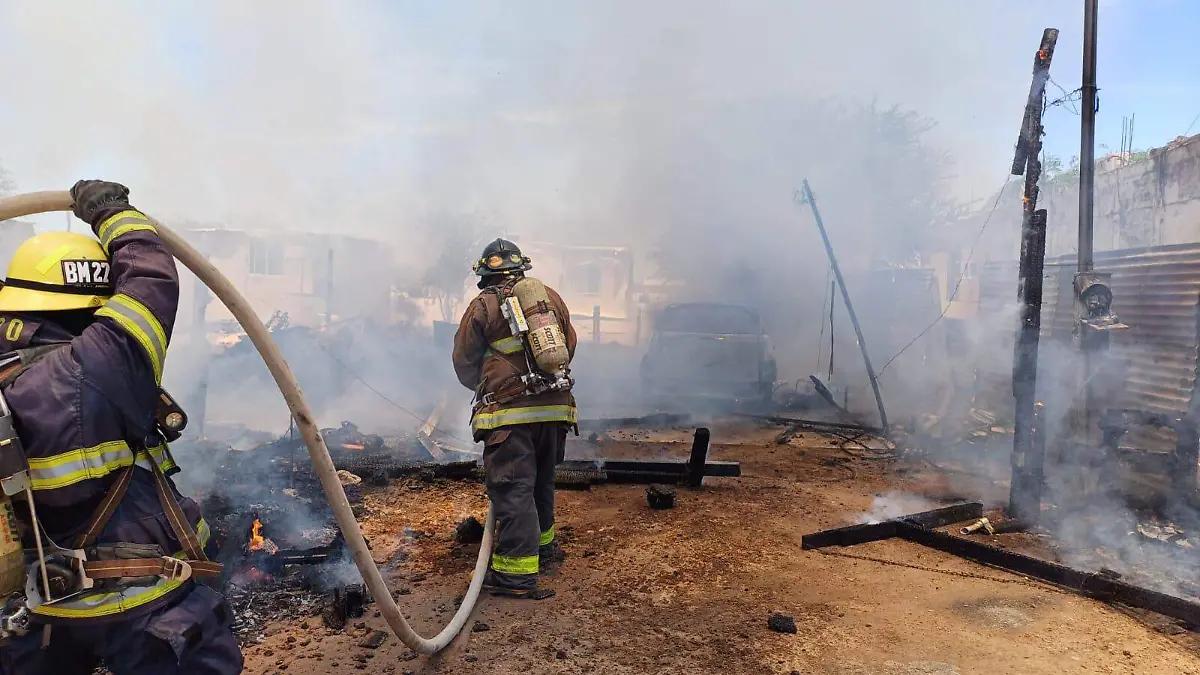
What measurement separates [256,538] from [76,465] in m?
2.26

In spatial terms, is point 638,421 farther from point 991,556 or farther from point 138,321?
point 138,321

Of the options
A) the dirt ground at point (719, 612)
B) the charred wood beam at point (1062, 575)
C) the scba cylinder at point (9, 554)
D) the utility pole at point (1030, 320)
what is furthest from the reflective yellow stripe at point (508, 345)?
the utility pole at point (1030, 320)

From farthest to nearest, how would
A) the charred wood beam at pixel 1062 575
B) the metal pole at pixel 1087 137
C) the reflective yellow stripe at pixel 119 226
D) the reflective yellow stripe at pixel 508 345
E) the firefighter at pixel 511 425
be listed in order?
the metal pole at pixel 1087 137 < the reflective yellow stripe at pixel 508 345 < the firefighter at pixel 511 425 < the charred wood beam at pixel 1062 575 < the reflective yellow stripe at pixel 119 226

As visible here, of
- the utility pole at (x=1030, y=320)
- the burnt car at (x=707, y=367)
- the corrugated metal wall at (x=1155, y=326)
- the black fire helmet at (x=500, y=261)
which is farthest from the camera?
the burnt car at (x=707, y=367)

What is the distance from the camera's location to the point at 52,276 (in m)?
1.93

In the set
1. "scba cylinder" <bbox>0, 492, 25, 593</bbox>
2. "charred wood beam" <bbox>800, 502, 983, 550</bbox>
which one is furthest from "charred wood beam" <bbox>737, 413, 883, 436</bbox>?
"scba cylinder" <bbox>0, 492, 25, 593</bbox>

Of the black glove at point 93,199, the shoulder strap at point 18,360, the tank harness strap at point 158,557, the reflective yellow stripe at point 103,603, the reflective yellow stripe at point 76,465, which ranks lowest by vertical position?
the reflective yellow stripe at point 103,603

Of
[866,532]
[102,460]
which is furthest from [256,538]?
[866,532]

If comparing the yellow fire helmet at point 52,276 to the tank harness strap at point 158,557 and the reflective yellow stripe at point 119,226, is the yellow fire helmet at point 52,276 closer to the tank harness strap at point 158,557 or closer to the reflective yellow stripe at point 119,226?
the reflective yellow stripe at point 119,226

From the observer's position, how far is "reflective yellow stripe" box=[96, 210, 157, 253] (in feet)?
6.66

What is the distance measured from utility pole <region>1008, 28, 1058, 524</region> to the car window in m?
4.84

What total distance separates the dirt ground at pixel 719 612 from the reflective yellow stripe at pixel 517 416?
2.99 feet

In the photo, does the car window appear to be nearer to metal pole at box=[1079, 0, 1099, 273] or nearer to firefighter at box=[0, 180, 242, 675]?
metal pole at box=[1079, 0, 1099, 273]

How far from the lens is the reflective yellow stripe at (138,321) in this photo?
73.6 inches
